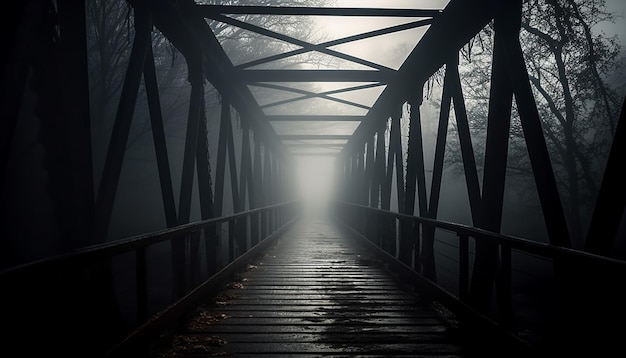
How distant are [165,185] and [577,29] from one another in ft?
40.8

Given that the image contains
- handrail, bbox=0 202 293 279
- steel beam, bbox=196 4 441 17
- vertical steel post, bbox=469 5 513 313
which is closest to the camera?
handrail, bbox=0 202 293 279

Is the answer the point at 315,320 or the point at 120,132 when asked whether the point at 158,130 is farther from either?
A: the point at 315,320

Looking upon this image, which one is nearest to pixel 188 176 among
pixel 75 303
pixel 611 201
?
pixel 75 303

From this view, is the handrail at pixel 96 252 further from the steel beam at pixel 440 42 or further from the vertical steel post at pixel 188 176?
the steel beam at pixel 440 42

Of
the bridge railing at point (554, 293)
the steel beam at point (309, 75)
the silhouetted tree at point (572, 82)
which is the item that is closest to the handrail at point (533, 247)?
the bridge railing at point (554, 293)

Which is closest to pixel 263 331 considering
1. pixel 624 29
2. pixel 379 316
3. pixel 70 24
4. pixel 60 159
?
pixel 379 316

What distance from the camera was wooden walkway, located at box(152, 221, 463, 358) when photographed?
11.0ft

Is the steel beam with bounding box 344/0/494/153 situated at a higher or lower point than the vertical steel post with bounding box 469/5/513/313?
higher

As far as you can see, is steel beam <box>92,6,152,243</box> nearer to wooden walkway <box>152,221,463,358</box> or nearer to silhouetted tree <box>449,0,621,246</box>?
wooden walkway <box>152,221,463,358</box>

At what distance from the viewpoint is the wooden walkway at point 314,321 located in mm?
3367

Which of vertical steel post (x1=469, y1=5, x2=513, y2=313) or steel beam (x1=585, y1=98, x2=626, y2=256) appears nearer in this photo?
steel beam (x1=585, y1=98, x2=626, y2=256)

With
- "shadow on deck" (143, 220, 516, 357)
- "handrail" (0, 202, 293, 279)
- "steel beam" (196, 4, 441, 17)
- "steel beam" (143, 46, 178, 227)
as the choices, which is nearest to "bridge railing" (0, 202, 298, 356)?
"handrail" (0, 202, 293, 279)

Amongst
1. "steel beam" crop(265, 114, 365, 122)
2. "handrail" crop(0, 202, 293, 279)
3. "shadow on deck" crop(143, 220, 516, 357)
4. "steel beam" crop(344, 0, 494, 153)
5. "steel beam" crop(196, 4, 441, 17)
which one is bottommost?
"shadow on deck" crop(143, 220, 516, 357)

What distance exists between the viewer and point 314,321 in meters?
4.15
